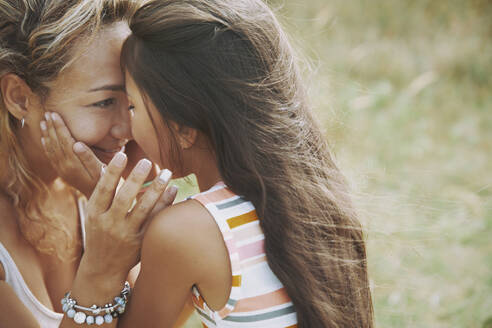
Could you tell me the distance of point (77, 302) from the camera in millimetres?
2102

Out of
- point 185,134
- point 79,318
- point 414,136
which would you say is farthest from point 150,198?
point 414,136

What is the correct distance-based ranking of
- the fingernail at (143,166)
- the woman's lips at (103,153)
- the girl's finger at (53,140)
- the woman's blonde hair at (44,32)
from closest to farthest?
the fingernail at (143,166), the woman's blonde hair at (44,32), the girl's finger at (53,140), the woman's lips at (103,153)

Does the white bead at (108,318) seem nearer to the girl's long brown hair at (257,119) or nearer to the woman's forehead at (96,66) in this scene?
the girl's long brown hair at (257,119)

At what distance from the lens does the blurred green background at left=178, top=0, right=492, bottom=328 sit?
3502mm

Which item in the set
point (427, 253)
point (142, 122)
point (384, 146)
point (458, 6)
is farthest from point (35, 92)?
point (458, 6)

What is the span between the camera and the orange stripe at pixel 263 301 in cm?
199

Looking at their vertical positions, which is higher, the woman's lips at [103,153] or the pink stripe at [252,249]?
the woman's lips at [103,153]

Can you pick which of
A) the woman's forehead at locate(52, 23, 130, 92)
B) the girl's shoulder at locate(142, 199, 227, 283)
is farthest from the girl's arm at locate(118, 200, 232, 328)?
the woman's forehead at locate(52, 23, 130, 92)

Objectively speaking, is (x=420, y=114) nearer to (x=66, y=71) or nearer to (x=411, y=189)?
(x=411, y=189)

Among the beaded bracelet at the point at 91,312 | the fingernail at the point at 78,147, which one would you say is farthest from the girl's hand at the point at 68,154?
the beaded bracelet at the point at 91,312

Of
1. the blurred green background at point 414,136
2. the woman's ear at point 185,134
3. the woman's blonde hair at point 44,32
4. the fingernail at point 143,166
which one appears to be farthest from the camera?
the blurred green background at point 414,136

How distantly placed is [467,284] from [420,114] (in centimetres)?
266

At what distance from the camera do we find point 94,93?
239 centimetres

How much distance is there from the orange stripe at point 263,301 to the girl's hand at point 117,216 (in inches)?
18.6
